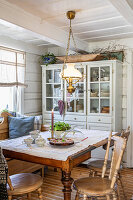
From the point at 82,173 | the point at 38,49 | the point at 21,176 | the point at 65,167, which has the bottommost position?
the point at 82,173

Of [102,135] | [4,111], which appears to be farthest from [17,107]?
[102,135]

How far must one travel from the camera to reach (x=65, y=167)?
2.21 meters

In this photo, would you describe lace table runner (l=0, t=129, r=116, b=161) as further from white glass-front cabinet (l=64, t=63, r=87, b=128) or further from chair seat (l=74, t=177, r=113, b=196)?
white glass-front cabinet (l=64, t=63, r=87, b=128)

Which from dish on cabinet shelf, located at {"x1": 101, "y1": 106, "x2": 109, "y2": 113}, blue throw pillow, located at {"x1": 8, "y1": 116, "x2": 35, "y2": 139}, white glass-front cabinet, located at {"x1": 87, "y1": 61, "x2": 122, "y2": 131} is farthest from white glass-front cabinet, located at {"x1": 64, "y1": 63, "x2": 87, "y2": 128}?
blue throw pillow, located at {"x1": 8, "y1": 116, "x2": 35, "y2": 139}

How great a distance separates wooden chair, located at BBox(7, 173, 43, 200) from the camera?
2.13 m

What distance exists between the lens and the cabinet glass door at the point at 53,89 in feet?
15.6

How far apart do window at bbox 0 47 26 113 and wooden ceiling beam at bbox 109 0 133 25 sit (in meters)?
2.25

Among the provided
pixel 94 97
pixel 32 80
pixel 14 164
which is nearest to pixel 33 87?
pixel 32 80

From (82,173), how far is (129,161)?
0.98m

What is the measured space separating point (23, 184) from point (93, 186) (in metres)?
0.67

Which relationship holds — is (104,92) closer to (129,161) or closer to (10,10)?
(129,161)

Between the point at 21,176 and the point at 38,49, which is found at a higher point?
the point at 38,49

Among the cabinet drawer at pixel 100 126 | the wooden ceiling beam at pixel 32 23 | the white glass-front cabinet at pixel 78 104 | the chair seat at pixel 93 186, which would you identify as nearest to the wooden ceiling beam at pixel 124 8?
the wooden ceiling beam at pixel 32 23

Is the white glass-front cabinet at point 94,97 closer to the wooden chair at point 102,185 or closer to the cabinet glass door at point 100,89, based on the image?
the cabinet glass door at point 100,89
